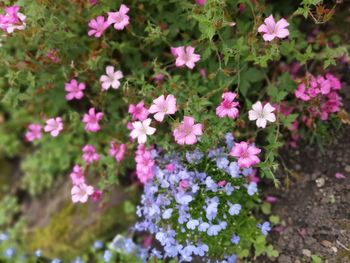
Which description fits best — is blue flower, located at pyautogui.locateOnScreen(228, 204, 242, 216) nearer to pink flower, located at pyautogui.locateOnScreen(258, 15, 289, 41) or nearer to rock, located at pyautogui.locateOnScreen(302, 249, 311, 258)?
rock, located at pyautogui.locateOnScreen(302, 249, 311, 258)

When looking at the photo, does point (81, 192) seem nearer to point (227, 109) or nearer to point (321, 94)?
point (227, 109)

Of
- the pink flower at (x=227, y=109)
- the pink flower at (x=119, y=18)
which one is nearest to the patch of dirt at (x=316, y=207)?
the pink flower at (x=227, y=109)

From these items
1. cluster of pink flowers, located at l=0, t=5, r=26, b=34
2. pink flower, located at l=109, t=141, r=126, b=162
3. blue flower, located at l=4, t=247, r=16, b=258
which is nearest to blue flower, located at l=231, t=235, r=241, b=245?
pink flower, located at l=109, t=141, r=126, b=162

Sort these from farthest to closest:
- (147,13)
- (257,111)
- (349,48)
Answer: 1. (349,48)
2. (147,13)
3. (257,111)

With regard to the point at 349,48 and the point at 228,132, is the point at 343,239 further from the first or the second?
the point at 349,48

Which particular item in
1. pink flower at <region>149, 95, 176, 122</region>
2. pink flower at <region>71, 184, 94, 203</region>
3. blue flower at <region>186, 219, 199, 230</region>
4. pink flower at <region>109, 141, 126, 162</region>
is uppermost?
pink flower at <region>149, 95, 176, 122</region>

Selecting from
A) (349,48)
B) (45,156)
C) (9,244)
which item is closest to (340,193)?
(349,48)

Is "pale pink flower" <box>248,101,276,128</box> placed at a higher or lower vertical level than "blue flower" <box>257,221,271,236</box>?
higher
